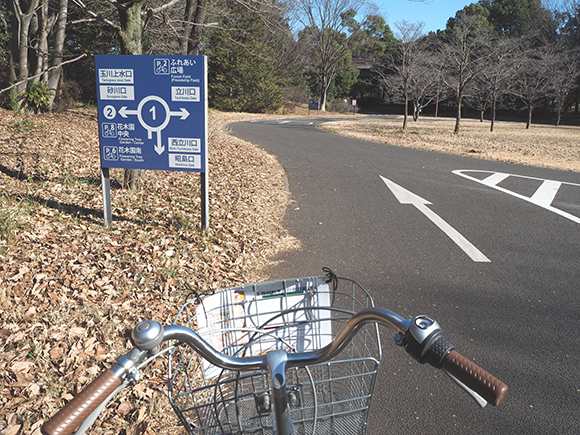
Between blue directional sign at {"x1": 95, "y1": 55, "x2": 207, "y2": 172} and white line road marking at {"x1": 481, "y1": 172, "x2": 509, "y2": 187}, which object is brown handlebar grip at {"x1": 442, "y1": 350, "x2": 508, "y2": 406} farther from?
white line road marking at {"x1": 481, "y1": 172, "x2": 509, "y2": 187}

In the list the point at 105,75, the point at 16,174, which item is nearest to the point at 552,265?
the point at 105,75

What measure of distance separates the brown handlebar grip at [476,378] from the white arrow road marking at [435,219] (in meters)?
4.50

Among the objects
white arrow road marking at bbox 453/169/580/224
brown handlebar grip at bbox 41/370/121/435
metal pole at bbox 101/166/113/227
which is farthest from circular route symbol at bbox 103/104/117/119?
white arrow road marking at bbox 453/169/580/224

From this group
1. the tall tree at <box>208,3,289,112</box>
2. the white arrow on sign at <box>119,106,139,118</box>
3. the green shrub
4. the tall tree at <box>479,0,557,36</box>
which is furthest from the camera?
the tall tree at <box>479,0,557,36</box>

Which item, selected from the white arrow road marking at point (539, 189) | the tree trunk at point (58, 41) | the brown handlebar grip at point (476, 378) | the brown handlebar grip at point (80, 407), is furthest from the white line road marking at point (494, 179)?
the tree trunk at point (58, 41)

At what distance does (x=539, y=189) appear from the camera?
9094mm

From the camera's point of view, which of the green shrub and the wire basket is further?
the green shrub

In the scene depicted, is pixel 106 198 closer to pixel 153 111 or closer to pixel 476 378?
pixel 153 111

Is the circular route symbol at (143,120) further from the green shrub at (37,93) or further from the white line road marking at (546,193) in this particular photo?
the green shrub at (37,93)

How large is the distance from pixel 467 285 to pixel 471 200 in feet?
13.0

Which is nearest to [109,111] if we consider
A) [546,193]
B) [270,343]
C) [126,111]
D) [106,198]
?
[126,111]

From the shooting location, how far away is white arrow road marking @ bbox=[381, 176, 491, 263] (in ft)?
17.8

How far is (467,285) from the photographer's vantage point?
4.52 meters

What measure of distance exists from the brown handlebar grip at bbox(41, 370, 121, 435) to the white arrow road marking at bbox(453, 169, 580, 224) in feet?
24.8
